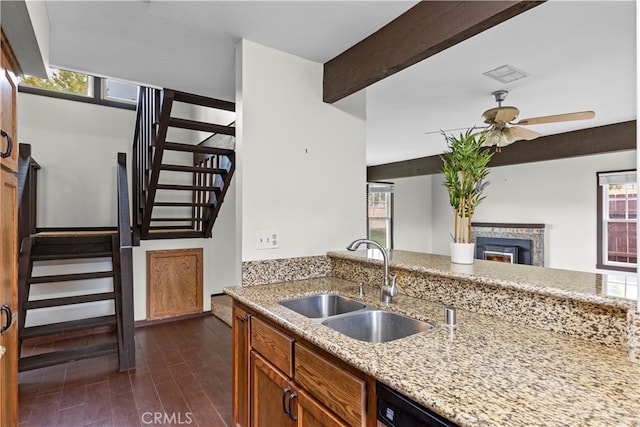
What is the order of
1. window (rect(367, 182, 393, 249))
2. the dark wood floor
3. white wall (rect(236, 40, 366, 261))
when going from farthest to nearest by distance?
window (rect(367, 182, 393, 249)) → the dark wood floor → white wall (rect(236, 40, 366, 261))

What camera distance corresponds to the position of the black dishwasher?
872 mm

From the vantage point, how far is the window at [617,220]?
5.01 metres

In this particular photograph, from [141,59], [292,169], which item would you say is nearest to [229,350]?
[292,169]

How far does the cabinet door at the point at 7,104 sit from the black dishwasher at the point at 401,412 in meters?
1.70

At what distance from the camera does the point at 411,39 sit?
182 cm

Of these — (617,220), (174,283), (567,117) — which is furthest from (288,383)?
(617,220)

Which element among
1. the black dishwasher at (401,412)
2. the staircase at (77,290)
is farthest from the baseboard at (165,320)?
the black dishwasher at (401,412)

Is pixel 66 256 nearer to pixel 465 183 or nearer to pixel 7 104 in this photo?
pixel 7 104

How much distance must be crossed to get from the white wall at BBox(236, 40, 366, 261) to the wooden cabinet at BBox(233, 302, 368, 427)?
0.57 meters

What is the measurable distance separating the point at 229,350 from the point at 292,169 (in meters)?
2.09

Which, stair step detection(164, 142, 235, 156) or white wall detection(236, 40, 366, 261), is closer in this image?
white wall detection(236, 40, 366, 261)

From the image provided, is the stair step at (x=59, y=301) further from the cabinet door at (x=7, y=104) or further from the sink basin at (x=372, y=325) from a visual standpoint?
the sink basin at (x=372, y=325)

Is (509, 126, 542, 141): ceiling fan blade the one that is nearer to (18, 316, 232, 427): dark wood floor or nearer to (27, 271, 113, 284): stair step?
(18, 316, 232, 427): dark wood floor

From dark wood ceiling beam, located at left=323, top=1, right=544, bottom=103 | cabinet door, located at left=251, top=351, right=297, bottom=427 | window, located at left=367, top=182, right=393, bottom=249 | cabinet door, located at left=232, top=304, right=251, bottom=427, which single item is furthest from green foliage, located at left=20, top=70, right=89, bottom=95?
window, located at left=367, top=182, right=393, bottom=249
